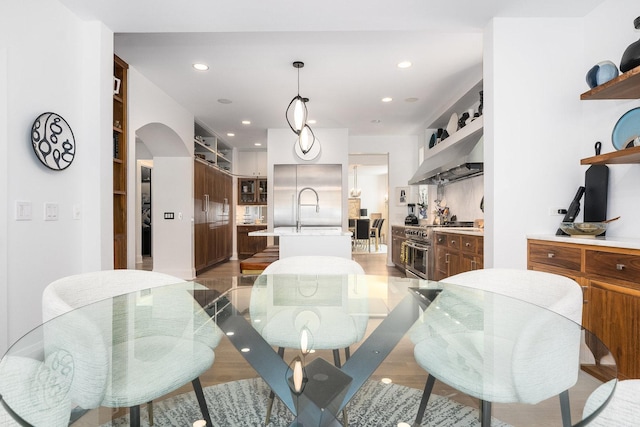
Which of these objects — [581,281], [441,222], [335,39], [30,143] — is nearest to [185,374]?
[30,143]

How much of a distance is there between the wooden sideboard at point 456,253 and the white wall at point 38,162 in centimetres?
323

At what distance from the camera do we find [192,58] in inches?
149

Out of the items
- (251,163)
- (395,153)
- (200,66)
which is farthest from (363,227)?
(200,66)

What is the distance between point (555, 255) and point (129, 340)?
8.35 feet

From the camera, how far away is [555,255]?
2426mm

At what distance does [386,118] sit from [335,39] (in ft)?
9.22

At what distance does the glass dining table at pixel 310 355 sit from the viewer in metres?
0.86

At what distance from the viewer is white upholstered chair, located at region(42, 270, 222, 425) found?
1029mm

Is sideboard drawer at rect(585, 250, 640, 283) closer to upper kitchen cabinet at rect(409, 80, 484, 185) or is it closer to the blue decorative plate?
the blue decorative plate

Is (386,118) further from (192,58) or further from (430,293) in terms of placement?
(430,293)

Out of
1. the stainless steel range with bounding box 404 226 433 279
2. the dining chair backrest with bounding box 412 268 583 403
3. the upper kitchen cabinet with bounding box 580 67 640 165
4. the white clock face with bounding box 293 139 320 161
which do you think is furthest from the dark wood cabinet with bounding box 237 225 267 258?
the dining chair backrest with bounding box 412 268 583 403

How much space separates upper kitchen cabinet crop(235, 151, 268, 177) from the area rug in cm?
735

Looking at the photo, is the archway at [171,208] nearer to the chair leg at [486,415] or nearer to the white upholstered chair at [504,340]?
the white upholstered chair at [504,340]

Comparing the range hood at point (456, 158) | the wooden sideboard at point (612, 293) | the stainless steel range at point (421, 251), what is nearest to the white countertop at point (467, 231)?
the stainless steel range at point (421, 251)
